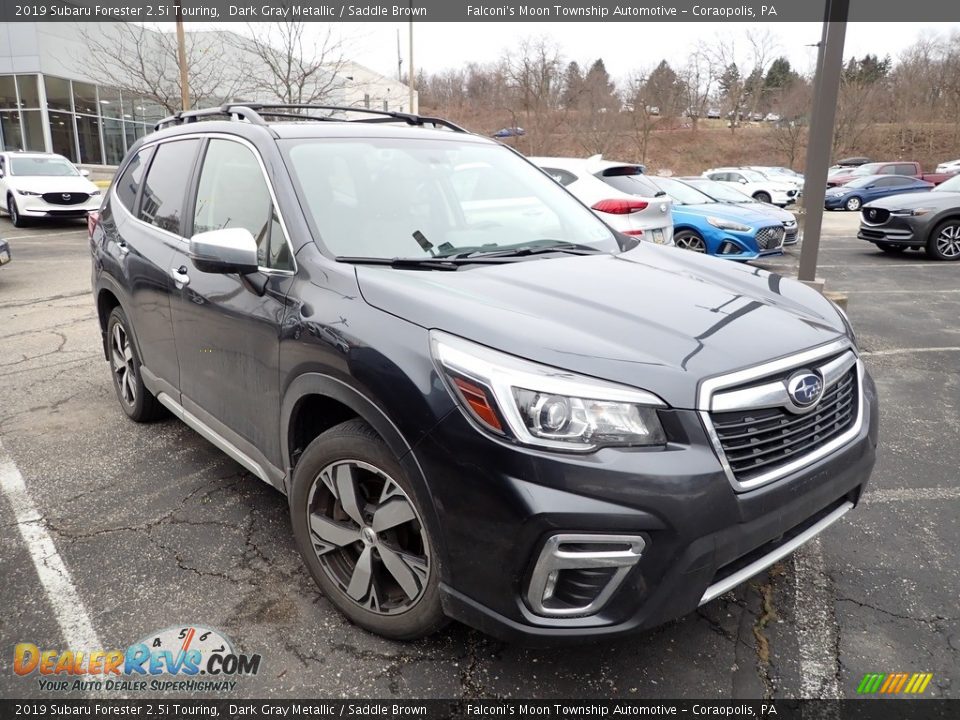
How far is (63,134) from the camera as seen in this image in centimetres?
2700

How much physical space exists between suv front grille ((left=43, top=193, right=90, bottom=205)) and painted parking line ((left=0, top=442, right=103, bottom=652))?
542 inches

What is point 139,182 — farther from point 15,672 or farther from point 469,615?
point 469,615

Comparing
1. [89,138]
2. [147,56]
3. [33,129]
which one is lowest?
[89,138]

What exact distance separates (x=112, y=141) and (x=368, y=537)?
3332cm

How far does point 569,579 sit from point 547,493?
29 centimetres

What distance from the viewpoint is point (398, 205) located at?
2967mm

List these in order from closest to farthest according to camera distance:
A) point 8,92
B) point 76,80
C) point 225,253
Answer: point 225,253 < point 8,92 < point 76,80

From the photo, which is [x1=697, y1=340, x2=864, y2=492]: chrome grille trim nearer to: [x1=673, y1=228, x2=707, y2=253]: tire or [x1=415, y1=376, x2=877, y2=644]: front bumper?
[x1=415, y1=376, x2=877, y2=644]: front bumper

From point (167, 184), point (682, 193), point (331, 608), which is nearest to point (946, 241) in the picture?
point (682, 193)

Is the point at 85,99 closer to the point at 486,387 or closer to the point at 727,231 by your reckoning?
the point at 727,231

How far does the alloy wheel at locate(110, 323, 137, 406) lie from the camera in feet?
14.2

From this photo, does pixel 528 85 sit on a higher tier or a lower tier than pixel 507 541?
higher

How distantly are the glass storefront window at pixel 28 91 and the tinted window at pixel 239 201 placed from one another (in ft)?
93.6

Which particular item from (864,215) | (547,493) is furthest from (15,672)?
(864,215)
